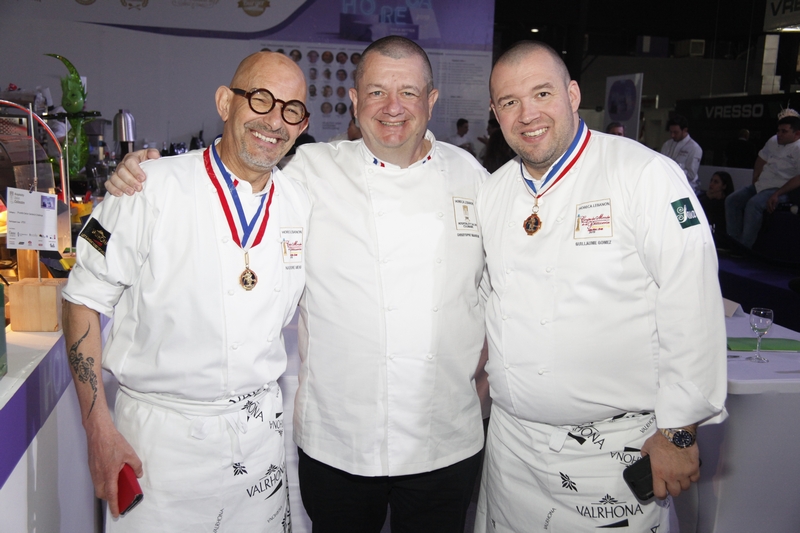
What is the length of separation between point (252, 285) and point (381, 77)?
752mm

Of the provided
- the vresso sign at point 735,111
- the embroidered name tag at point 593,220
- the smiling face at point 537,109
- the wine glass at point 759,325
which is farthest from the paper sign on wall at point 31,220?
the vresso sign at point 735,111

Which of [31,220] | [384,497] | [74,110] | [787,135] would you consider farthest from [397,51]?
[787,135]

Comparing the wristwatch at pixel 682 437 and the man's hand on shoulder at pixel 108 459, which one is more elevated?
the wristwatch at pixel 682 437

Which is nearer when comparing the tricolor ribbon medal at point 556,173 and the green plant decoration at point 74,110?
the tricolor ribbon medal at point 556,173

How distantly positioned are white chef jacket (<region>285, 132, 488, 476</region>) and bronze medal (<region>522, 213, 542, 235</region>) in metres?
0.20

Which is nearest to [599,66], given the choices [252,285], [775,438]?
[775,438]

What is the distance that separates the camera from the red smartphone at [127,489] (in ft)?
4.81

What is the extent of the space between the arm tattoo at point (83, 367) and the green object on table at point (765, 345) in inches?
86.6

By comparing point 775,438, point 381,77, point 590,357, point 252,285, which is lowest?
point 775,438

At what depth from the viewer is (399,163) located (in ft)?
6.46

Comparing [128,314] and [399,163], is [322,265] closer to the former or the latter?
[399,163]

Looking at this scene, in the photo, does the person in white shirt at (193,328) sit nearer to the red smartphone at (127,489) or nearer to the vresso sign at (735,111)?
the red smartphone at (127,489)

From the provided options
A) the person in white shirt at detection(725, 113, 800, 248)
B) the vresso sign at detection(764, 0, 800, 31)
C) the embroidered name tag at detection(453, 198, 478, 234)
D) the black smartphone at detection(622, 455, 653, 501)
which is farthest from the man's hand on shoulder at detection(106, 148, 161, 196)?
the vresso sign at detection(764, 0, 800, 31)

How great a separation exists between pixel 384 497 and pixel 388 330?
536mm
